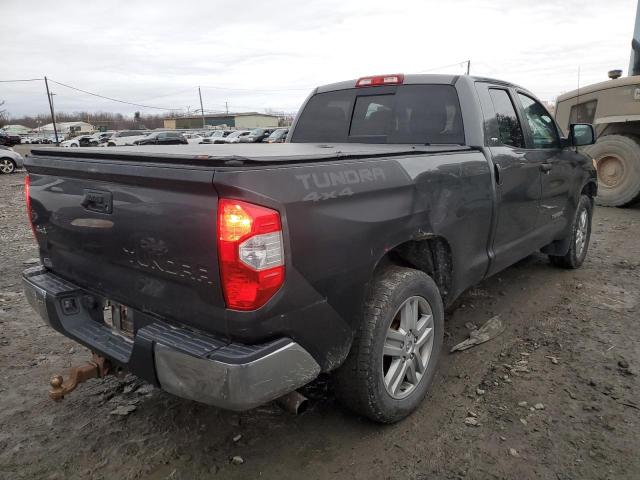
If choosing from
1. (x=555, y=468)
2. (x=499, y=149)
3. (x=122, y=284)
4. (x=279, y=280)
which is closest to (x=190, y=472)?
(x=122, y=284)

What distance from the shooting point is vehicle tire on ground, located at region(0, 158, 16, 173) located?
17.0 metres

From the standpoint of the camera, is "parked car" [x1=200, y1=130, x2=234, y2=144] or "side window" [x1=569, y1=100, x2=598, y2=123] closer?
"side window" [x1=569, y1=100, x2=598, y2=123]

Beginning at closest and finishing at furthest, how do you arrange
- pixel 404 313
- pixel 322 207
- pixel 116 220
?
pixel 322 207 → pixel 116 220 → pixel 404 313

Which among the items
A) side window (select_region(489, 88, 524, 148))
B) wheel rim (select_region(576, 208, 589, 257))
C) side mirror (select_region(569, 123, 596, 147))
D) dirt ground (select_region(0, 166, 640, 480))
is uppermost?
side window (select_region(489, 88, 524, 148))

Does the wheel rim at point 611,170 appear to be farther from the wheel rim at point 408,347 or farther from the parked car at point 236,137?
the parked car at point 236,137

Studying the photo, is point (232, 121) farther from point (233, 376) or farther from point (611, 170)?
point (233, 376)

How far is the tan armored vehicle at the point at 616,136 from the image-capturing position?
877 centimetres

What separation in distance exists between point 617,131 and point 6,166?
18.6 m

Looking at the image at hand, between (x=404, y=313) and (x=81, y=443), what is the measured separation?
186 cm

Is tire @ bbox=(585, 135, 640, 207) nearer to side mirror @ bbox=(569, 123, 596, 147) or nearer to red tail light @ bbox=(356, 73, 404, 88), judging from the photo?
side mirror @ bbox=(569, 123, 596, 147)

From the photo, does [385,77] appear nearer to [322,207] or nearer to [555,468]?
[322,207]

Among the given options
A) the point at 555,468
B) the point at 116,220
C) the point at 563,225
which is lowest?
the point at 555,468

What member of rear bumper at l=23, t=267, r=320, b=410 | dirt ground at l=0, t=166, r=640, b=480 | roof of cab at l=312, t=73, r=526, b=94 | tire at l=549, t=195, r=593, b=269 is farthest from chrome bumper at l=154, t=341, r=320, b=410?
tire at l=549, t=195, r=593, b=269

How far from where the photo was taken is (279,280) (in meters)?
1.93
